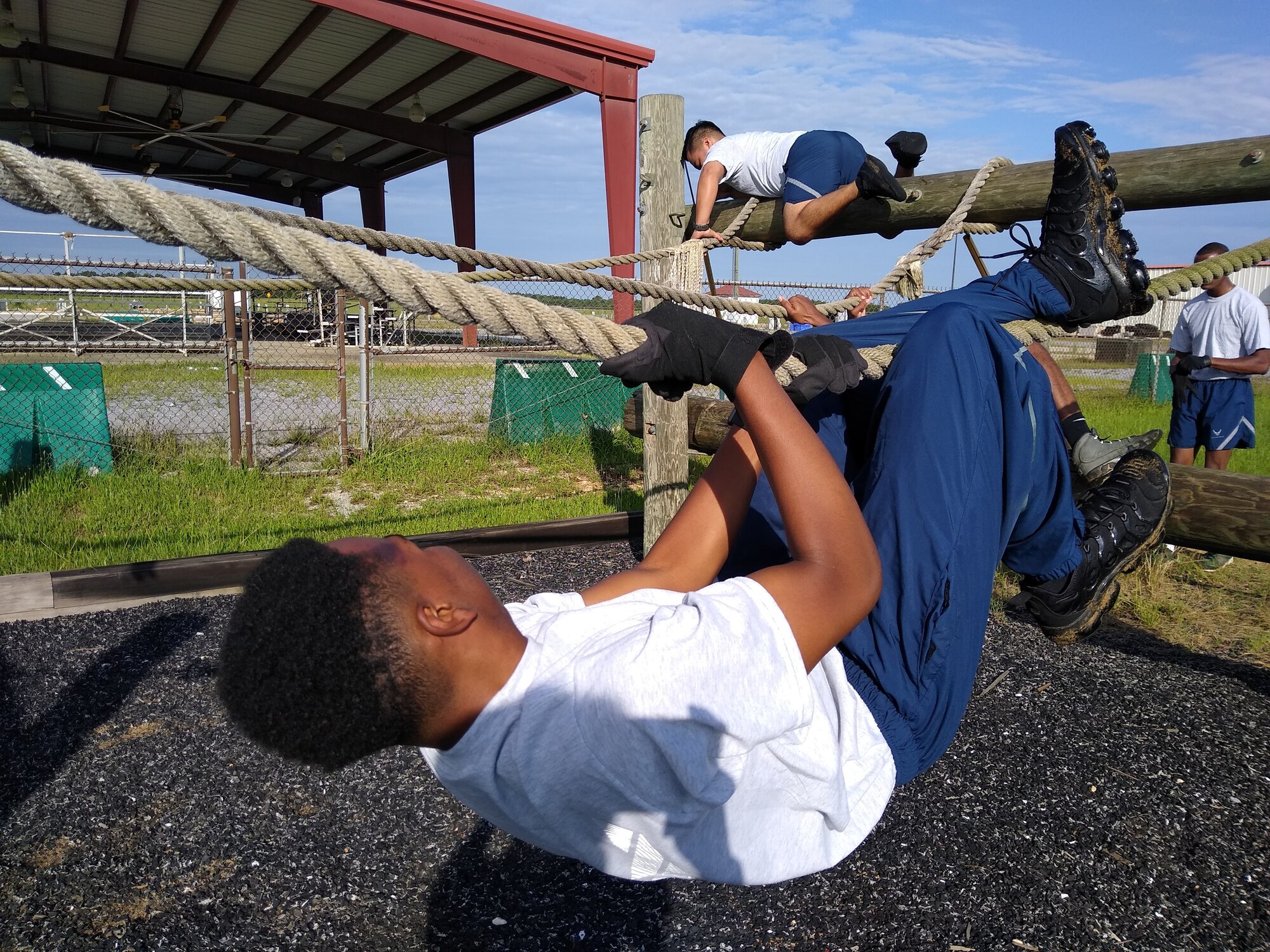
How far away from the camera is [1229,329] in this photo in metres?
5.83

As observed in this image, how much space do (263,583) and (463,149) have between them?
52.2 feet

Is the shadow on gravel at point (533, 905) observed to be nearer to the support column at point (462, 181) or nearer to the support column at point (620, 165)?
the support column at point (620, 165)

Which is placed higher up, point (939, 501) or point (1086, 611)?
point (939, 501)

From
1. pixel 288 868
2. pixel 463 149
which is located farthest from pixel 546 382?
pixel 463 149

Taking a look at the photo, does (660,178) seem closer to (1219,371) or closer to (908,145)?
(908,145)

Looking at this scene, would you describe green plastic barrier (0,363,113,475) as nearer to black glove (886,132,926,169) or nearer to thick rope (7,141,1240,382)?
thick rope (7,141,1240,382)

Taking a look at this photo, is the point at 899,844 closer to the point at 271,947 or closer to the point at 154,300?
the point at 271,947

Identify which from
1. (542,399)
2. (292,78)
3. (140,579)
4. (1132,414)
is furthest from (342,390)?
(1132,414)

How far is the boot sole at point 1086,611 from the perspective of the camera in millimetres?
2252

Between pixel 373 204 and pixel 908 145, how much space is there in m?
18.3

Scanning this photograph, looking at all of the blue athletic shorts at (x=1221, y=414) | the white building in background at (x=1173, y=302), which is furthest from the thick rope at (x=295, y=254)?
the white building in background at (x=1173, y=302)

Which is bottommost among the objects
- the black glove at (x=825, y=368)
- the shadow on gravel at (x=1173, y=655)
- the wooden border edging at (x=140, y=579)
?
the shadow on gravel at (x=1173, y=655)

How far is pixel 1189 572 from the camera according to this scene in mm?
5582

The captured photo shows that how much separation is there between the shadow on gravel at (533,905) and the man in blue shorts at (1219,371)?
4920 millimetres
